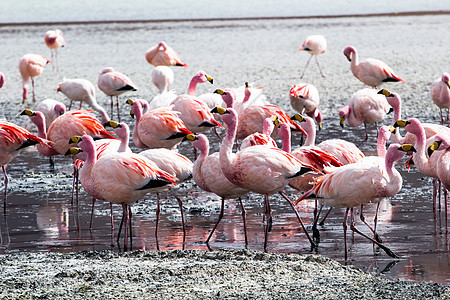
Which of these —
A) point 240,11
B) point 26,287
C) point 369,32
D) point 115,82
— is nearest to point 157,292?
point 26,287

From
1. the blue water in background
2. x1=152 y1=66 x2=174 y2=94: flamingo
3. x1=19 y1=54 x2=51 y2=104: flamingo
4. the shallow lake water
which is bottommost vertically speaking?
the shallow lake water

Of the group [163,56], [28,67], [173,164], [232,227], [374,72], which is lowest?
[232,227]

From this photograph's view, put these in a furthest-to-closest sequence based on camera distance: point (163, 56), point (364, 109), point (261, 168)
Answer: point (163, 56) < point (364, 109) < point (261, 168)

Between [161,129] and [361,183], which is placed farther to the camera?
[161,129]

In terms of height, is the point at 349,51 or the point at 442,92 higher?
the point at 349,51

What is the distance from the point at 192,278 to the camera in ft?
15.8

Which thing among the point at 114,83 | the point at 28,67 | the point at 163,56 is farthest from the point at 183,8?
the point at 114,83

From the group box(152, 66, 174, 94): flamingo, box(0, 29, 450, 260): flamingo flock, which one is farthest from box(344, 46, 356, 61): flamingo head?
box(0, 29, 450, 260): flamingo flock

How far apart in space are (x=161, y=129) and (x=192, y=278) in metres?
3.61

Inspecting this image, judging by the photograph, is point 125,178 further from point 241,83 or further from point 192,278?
point 241,83

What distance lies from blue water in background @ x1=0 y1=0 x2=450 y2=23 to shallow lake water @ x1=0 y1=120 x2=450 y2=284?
23.4 metres

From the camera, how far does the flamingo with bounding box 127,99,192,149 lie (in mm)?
8164

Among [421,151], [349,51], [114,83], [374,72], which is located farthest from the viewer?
[349,51]

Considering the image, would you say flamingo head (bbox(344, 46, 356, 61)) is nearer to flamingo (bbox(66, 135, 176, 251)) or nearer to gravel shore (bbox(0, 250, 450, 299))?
flamingo (bbox(66, 135, 176, 251))
